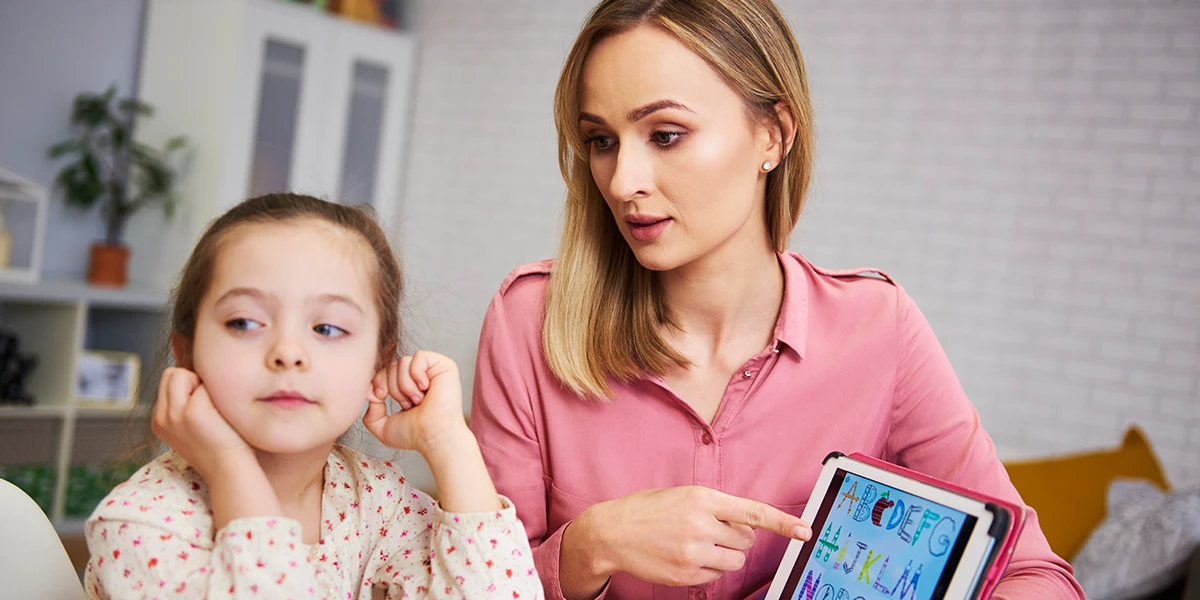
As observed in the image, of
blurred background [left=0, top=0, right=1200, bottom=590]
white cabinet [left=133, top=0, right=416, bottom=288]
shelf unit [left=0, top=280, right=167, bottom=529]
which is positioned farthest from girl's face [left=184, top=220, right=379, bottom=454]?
white cabinet [left=133, top=0, right=416, bottom=288]

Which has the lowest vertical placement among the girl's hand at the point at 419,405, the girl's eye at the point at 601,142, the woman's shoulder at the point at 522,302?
the girl's hand at the point at 419,405

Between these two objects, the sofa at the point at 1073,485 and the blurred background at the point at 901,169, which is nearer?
the sofa at the point at 1073,485

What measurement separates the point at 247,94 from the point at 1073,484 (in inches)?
152

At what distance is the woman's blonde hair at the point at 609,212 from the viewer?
1330mm

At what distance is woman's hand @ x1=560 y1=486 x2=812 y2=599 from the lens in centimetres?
109

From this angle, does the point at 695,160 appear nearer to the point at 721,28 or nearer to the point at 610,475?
the point at 721,28

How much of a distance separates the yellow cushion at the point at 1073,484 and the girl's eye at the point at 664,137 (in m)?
2.35

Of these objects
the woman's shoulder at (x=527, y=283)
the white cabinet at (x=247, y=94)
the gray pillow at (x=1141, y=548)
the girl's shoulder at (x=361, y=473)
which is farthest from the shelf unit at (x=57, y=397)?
the gray pillow at (x=1141, y=548)

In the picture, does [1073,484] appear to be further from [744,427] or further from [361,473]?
[361,473]

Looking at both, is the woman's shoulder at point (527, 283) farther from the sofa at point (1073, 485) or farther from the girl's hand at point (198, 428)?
the sofa at point (1073, 485)

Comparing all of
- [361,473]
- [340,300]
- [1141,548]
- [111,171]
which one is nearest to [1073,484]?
[1141,548]

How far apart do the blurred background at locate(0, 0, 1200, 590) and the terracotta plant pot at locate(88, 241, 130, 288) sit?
104 mm

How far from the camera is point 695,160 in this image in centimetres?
131

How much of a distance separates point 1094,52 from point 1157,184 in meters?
0.57
